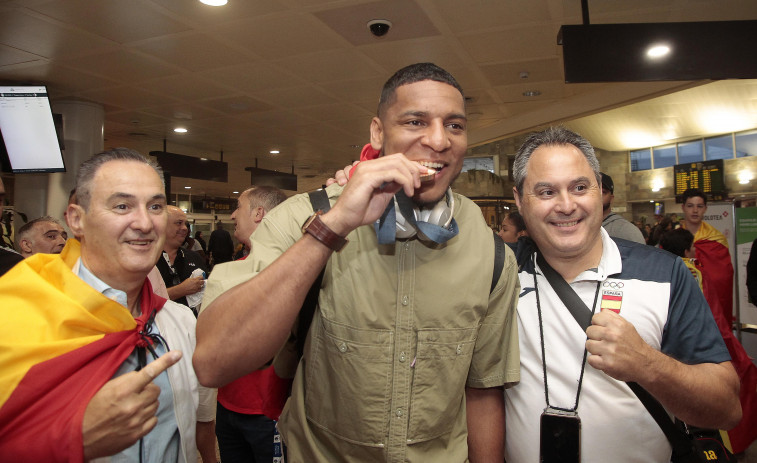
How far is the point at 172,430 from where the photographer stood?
151 centimetres

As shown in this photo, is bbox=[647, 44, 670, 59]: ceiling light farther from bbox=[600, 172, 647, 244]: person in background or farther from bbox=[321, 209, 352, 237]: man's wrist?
bbox=[321, 209, 352, 237]: man's wrist

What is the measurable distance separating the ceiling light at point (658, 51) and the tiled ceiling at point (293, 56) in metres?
0.63

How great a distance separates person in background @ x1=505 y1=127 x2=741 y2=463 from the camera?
4.48 ft

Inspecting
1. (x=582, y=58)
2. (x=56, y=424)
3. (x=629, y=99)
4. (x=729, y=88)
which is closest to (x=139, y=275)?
(x=56, y=424)

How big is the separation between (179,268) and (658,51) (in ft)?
15.0

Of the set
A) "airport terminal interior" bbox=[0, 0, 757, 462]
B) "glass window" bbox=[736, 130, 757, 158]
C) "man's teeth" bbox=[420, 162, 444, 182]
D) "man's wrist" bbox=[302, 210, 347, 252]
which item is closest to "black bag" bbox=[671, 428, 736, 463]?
"man's teeth" bbox=[420, 162, 444, 182]

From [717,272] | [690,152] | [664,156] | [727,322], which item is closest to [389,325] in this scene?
[727,322]

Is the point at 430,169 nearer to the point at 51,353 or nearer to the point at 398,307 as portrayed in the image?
the point at 398,307

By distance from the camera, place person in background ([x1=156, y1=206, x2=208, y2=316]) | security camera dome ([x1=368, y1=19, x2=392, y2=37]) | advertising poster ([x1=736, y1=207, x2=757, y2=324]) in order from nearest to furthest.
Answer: person in background ([x1=156, y1=206, x2=208, y2=316]), security camera dome ([x1=368, y1=19, x2=392, y2=37]), advertising poster ([x1=736, y1=207, x2=757, y2=324])

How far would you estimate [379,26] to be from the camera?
13.5 ft

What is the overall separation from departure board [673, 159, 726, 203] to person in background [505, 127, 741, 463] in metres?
15.0

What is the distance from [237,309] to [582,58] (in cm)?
370

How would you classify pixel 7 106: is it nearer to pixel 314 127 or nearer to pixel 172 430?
pixel 314 127

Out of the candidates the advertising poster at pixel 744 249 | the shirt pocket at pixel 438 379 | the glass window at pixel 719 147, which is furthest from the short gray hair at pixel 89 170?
the glass window at pixel 719 147
